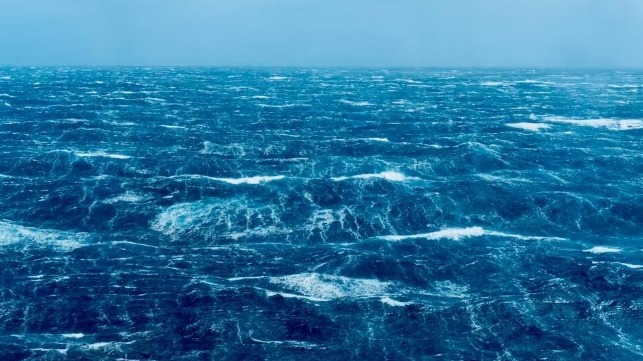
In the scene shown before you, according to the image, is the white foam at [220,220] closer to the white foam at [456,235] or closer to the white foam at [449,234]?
the white foam at [449,234]

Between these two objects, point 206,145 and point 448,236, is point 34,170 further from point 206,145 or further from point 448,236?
point 448,236

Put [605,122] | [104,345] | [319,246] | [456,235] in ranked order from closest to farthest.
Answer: [104,345], [319,246], [456,235], [605,122]

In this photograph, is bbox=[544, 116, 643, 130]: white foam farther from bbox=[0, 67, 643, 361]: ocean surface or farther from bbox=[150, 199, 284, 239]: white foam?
bbox=[150, 199, 284, 239]: white foam

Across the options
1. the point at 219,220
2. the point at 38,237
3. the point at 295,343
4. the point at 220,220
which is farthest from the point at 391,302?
the point at 38,237

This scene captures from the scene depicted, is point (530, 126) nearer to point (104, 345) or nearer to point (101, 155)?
point (101, 155)

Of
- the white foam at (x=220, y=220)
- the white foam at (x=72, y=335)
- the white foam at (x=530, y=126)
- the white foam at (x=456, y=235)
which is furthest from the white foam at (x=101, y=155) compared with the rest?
the white foam at (x=530, y=126)

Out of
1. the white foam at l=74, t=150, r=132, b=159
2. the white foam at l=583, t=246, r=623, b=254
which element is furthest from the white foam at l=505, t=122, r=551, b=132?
the white foam at l=74, t=150, r=132, b=159
